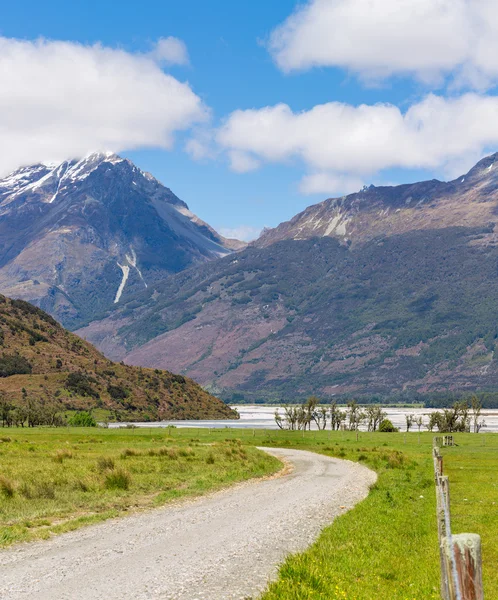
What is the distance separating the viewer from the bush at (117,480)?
34.9m

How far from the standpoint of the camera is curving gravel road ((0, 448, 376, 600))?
→ 587 inches

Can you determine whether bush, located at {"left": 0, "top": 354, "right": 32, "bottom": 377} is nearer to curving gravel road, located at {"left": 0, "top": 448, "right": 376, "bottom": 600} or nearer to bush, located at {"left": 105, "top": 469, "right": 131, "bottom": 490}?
bush, located at {"left": 105, "top": 469, "right": 131, "bottom": 490}

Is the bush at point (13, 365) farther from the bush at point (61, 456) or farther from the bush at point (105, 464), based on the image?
the bush at point (105, 464)

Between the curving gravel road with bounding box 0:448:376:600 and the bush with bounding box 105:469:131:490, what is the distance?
4.27m

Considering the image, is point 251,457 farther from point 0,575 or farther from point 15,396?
point 15,396

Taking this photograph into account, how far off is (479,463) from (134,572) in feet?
159

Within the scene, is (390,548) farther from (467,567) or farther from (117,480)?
(117,480)

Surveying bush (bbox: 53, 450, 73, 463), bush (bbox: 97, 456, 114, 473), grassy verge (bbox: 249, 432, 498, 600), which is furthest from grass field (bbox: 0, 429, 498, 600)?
bush (bbox: 97, 456, 114, 473)

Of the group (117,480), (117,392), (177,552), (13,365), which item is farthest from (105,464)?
(117,392)

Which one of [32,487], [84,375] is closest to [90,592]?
[32,487]

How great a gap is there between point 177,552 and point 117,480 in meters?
16.6

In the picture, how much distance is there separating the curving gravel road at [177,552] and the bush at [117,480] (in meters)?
4.27

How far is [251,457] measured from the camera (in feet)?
182

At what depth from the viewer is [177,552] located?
758 inches
